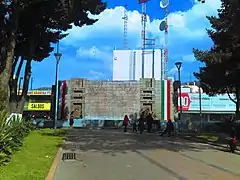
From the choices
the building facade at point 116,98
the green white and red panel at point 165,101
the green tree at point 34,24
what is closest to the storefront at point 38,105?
the building facade at point 116,98

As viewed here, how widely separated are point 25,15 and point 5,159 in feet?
57.2

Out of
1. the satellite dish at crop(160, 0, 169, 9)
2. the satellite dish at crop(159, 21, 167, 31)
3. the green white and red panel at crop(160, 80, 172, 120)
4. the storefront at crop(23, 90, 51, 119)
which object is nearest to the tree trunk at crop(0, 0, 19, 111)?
the green white and red panel at crop(160, 80, 172, 120)

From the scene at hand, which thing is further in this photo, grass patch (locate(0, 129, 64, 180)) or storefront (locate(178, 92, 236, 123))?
storefront (locate(178, 92, 236, 123))

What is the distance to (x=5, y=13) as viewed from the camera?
24.9 m

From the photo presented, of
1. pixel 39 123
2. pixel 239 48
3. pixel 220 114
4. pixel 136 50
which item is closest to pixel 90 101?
pixel 39 123

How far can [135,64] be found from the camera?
92.1 m

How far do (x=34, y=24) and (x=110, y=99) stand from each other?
37.5 meters

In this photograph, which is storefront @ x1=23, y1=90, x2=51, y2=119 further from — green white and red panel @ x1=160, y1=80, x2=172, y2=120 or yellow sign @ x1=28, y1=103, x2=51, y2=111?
green white and red panel @ x1=160, y1=80, x2=172, y2=120

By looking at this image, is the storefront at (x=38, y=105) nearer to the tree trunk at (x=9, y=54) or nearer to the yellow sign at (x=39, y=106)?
the yellow sign at (x=39, y=106)

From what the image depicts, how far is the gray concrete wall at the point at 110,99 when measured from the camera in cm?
6550

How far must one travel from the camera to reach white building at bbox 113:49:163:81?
91.2 meters

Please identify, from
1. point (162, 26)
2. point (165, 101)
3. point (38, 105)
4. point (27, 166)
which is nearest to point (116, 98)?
point (165, 101)

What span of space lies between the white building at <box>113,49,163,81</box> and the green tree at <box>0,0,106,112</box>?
5852 cm

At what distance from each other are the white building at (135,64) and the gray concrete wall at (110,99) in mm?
24913
